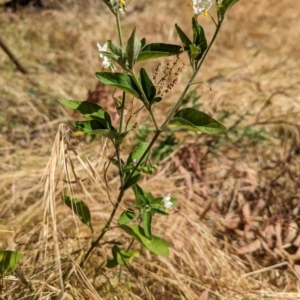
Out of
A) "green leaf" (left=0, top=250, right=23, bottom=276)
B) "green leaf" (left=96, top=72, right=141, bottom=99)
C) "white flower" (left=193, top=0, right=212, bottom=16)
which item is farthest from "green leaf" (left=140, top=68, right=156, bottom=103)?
"green leaf" (left=0, top=250, right=23, bottom=276)

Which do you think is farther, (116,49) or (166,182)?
(166,182)

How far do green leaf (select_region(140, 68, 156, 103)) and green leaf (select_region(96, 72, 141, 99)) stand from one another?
0.02 meters

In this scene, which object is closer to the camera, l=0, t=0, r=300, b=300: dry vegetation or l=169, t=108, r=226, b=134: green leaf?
l=169, t=108, r=226, b=134: green leaf

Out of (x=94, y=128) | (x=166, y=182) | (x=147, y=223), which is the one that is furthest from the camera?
(x=166, y=182)

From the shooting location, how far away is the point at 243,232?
1.61 meters

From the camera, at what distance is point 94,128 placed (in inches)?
38.4

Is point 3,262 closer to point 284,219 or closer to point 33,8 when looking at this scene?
point 284,219

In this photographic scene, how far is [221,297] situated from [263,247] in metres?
0.33

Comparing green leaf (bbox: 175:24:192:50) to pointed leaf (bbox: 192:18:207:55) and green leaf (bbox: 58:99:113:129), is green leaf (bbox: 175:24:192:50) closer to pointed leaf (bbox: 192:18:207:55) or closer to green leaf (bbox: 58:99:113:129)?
pointed leaf (bbox: 192:18:207:55)

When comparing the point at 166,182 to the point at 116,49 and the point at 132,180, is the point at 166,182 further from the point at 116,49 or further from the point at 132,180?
the point at 116,49

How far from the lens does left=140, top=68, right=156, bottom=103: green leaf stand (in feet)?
3.08

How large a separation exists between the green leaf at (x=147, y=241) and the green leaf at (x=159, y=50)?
1.21 feet

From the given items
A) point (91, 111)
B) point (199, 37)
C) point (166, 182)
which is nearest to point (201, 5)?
point (199, 37)

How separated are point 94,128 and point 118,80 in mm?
113
